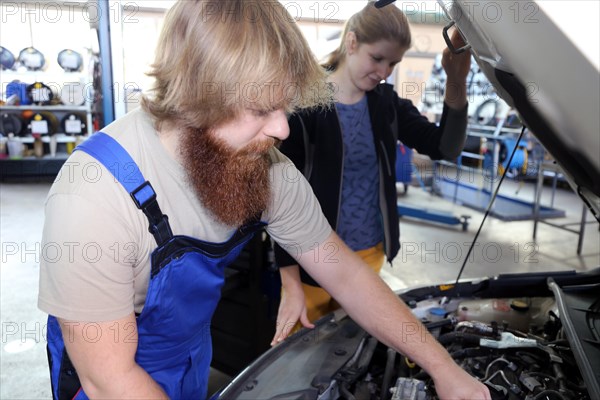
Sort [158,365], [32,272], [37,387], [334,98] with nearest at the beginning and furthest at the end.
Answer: [158,365], [334,98], [37,387], [32,272]

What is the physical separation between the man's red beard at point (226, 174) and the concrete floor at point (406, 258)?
4.78 ft

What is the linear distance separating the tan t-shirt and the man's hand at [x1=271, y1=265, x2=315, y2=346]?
47 centimetres

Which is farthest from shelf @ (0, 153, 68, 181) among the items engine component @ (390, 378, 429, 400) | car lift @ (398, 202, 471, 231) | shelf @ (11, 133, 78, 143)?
engine component @ (390, 378, 429, 400)

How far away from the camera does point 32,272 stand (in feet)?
11.7

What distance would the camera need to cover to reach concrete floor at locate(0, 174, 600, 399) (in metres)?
2.46

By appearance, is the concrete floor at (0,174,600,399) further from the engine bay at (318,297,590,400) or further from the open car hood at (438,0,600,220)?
the open car hood at (438,0,600,220)

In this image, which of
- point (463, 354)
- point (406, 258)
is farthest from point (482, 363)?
point (406, 258)

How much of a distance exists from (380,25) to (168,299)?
0.99 meters

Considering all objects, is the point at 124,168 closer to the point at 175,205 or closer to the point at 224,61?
the point at 175,205

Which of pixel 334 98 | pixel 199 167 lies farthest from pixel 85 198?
pixel 334 98

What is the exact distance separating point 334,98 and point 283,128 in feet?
2.18

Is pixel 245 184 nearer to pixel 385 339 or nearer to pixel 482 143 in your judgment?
pixel 385 339

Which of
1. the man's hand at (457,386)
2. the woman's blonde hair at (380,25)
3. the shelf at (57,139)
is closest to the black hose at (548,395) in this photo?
the man's hand at (457,386)

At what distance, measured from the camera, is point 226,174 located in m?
0.88
